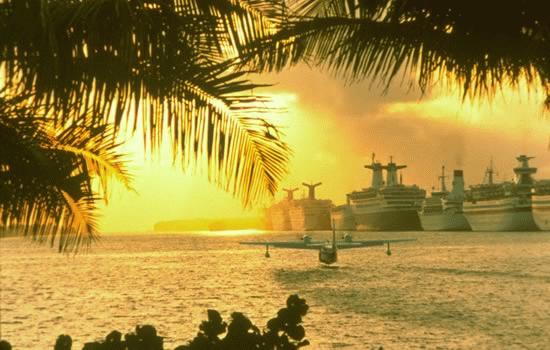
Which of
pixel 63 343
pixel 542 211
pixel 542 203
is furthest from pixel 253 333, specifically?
pixel 542 211

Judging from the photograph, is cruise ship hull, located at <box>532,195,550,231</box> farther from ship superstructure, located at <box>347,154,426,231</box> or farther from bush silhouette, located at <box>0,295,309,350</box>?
bush silhouette, located at <box>0,295,309,350</box>

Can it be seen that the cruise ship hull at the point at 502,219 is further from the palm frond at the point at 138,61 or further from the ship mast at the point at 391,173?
the palm frond at the point at 138,61

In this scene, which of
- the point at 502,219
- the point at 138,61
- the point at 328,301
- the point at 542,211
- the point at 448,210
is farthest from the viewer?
the point at 448,210

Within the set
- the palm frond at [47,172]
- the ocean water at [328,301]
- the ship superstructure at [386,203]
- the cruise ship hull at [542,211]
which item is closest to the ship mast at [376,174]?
the ship superstructure at [386,203]

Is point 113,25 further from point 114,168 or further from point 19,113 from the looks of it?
point 114,168

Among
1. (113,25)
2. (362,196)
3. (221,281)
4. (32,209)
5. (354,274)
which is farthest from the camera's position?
(362,196)

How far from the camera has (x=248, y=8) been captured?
263 inches

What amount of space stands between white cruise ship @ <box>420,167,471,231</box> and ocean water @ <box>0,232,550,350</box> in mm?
63616

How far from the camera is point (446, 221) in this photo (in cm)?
19612

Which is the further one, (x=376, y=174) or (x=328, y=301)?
(x=376, y=174)

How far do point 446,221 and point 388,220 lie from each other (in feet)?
50.6

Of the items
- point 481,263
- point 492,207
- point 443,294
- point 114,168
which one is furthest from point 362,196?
point 114,168

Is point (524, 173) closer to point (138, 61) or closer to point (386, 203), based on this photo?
point (386, 203)

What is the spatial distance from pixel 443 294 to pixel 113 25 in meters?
72.1
